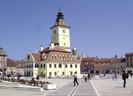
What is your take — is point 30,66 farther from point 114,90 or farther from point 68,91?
point 114,90

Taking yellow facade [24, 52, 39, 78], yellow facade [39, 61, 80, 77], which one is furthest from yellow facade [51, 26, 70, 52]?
yellow facade [24, 52, 39, 78]

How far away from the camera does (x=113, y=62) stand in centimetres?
9544

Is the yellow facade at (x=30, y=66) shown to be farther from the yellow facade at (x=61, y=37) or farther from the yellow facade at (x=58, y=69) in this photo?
the yellow facade at (x=61, y=37)

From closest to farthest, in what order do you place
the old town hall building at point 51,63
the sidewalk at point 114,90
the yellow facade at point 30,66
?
the sidewalk at point 114,90 < the old town hall building at point 51,63 < the yellow facade at point 30,66

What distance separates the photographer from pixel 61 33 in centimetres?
7756

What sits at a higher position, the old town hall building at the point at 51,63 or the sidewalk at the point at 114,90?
the old town hall building at the point at 51,63

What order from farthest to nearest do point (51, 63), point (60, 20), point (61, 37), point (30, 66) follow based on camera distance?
1. point (60, 20)
2. point (61, 37)
3. point (30, 66)
4. point (51, 63)

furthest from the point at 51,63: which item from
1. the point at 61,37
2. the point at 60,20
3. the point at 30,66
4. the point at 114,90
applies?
the point at 114,90

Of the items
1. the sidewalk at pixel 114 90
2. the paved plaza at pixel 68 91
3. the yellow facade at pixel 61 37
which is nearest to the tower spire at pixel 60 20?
the yellow facade at pixel 61 37

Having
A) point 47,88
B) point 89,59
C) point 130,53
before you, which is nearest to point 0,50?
point 89,59

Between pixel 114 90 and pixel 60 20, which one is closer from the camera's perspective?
pixel 114 90

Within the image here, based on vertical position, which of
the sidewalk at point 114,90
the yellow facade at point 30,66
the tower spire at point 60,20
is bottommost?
the sidewalk at point 114,90

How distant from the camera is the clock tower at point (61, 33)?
76.8 meters

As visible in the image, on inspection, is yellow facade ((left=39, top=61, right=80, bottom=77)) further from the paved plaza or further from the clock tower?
the paved plaza
